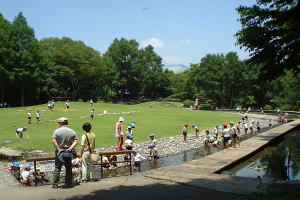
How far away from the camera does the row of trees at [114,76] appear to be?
5684 centimetres

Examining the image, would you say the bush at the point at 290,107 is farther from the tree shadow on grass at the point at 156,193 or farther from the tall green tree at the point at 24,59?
the tree shadow on grass at the point at 156,193

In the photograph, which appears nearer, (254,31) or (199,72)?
(254,31)

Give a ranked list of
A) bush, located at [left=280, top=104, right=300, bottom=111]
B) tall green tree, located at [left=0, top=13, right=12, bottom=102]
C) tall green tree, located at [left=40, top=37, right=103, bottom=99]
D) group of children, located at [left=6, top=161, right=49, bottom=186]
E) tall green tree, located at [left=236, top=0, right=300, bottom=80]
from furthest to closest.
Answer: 1. tall green tree, located at [left=40, top=37, right=103, bottom=99]
2. bush, located at [left=280, top=104, right=300, bottom=111]
3. tall green tree, located at [left=0, top=13, right=12, bottom=102]
4. group of children, located at [left=6, top=161, right=49, bottom=186]
5. tall green tree, located at [left=236, top=0, right=300, bottom=80]

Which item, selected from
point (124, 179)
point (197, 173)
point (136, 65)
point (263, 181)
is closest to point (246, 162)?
point (197, 173)

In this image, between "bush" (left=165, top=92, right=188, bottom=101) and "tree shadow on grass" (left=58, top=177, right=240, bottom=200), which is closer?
"tree shadow on grass" (left=58, top=177, right=240, bottom=200)

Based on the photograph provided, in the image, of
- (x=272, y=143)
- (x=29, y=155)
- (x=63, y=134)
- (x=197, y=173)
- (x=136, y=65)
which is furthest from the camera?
(x=136, y=65)

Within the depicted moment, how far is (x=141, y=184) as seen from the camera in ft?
31.2

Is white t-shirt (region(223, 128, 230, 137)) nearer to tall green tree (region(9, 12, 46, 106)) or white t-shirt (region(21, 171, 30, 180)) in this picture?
white t-shirt (region(21, 171, 30, 180))

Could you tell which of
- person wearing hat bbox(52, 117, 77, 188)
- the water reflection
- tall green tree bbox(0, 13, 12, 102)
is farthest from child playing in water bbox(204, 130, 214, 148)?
tall green tree bbox(0, 13, 12, 102)

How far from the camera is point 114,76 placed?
7969cm

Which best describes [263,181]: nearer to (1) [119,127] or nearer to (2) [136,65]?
(1) [119,127]

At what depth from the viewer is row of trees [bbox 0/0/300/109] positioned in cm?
5684

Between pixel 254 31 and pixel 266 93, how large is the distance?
59.3m

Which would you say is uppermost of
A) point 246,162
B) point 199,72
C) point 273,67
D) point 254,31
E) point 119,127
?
point 199,72
